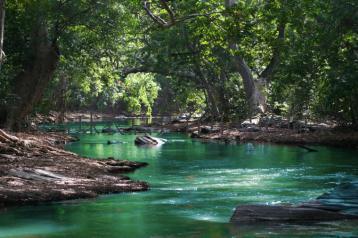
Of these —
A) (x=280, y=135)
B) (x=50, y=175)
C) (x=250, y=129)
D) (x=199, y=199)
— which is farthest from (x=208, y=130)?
(x=199, y=199)

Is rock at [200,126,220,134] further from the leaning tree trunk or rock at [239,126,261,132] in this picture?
the leaning tree trunk

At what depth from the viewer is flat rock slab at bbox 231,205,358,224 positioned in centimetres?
1159

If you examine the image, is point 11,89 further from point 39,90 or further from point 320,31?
point 320,31

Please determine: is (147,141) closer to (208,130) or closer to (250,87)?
(208,130)

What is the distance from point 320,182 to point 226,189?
10.6ft

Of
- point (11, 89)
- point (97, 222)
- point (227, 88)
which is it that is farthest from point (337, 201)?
point (227, 88)

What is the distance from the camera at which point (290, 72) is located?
3250cm

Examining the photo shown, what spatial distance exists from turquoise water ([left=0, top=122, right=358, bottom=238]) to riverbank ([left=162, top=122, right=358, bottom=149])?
2396 millimetres

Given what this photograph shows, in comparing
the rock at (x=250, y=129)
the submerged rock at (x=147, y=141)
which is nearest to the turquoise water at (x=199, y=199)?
the submerged rock at (x=147, y=141)

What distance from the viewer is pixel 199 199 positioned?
15.3 m

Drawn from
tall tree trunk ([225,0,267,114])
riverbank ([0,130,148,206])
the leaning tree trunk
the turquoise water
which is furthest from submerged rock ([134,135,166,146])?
riverbank ([0,130,148,206])

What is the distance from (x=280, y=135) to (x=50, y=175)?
20139 millimetres

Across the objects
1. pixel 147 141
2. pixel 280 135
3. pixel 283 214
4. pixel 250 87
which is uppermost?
pixel 250 87

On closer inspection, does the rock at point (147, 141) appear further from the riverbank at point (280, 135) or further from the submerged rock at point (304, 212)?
the submerged rock at point (304, 212)
